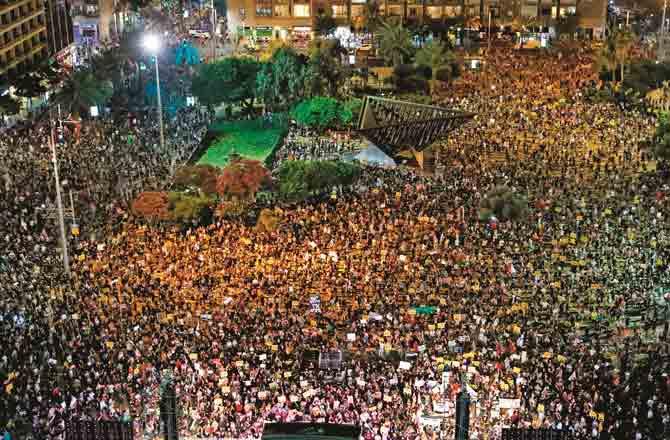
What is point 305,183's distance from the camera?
6025 cm

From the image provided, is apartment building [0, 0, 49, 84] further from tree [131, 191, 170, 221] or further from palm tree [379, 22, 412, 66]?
tree [131, 191, 170, 221]

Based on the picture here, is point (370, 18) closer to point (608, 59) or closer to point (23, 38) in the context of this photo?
point (608, 59)

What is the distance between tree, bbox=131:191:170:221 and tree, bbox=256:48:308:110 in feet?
88.8

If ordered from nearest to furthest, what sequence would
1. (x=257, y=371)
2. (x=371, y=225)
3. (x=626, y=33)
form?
(x=257, y=371) → (x=371, y=225) → (x=626, y=33)

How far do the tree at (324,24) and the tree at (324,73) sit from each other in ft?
92.2

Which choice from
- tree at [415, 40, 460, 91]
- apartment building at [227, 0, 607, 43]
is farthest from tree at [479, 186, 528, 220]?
apartment building at [227, 0, 607, 43]

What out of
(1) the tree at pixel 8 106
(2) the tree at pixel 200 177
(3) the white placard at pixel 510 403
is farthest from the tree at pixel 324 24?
(3) the white placard at pixel 510 403

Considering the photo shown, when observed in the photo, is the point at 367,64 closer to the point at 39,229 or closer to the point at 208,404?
the point at 39,229

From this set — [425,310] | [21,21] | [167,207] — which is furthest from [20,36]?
[425,310]

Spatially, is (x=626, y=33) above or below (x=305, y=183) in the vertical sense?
A: above

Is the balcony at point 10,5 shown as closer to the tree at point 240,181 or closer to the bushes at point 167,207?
the tree at point 240,181

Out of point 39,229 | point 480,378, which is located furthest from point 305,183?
point 480,378

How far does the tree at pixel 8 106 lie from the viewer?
78500 mm

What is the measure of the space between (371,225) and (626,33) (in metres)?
44.8
